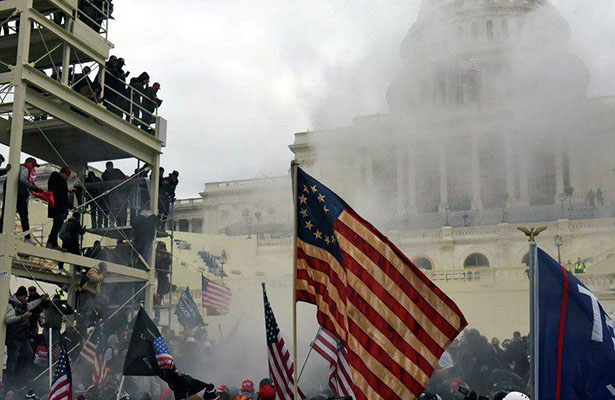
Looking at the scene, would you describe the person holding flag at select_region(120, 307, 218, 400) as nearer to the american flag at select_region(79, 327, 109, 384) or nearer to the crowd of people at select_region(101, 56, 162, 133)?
the american flag at select_region(79, 327, 109, 384)

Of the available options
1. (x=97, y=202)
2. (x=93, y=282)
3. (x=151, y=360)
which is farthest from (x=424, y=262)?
(x=151, y=360)

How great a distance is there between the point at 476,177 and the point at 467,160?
1.87m

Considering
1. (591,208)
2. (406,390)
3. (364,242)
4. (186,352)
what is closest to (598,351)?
(406,390)

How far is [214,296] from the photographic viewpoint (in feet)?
81.1

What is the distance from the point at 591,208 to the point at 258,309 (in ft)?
104

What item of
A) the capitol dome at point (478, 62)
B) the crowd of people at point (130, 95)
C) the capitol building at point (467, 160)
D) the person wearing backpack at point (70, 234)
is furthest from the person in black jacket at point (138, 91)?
the capitol dome at point (478, 62)

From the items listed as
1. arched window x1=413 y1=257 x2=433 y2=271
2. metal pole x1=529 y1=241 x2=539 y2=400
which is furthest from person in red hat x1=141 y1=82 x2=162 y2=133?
arched window x1=413 y1=257 x2=433 y2=271

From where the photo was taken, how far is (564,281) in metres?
6.66

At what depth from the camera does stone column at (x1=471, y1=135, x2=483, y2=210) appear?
2677 inches

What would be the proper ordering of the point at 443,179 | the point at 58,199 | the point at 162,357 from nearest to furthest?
1. the point at 162,357
2. the point at 58,199
3. the point at 443,179

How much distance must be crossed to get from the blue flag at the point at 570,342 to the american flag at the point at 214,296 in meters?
18.3

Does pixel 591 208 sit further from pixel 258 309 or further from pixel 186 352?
pixel 186 352

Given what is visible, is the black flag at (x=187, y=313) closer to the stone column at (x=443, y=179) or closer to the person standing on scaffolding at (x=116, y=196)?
the person standing on scaffolding at (x=116, y=196)

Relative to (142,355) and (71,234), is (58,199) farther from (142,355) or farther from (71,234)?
(142,355)
